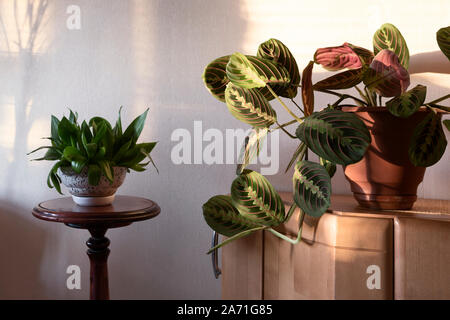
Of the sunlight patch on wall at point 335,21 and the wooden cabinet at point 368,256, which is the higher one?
the sunlight patch on wall at point 335,21

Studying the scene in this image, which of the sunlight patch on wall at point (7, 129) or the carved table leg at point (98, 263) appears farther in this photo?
the sunlight patch on wall at point (7, 129)

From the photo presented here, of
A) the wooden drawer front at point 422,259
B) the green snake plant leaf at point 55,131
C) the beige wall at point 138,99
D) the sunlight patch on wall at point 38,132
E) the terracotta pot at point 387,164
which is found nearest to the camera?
the wooden drawer front at point 422,259

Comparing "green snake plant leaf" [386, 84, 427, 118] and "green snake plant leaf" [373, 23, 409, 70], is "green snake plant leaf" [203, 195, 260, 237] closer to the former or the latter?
"green snake plant leaf" [386, 84, 427, 118]

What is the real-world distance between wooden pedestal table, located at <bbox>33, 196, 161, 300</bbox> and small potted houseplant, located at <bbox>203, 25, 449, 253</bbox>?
0.37 metres

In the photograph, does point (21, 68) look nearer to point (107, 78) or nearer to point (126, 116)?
point (107, 78)

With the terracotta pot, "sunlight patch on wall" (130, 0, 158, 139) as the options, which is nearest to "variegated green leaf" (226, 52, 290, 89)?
the terracotta pot

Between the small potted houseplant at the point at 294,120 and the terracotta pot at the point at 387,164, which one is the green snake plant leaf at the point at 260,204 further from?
the terracotta pot at the point at 387,164

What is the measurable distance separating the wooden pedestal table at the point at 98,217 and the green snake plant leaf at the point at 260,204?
44cm

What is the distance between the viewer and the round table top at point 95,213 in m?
1.18

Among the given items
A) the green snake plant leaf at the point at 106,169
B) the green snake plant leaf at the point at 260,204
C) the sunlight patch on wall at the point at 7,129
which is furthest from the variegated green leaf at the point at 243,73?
the sunlight patch on wall at the point at 7,129

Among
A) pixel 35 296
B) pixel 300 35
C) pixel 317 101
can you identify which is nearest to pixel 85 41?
pixel 300 35

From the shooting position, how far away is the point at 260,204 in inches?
36.7

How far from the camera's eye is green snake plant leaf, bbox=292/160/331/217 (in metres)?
0.80

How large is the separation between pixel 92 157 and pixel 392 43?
3.09ft
